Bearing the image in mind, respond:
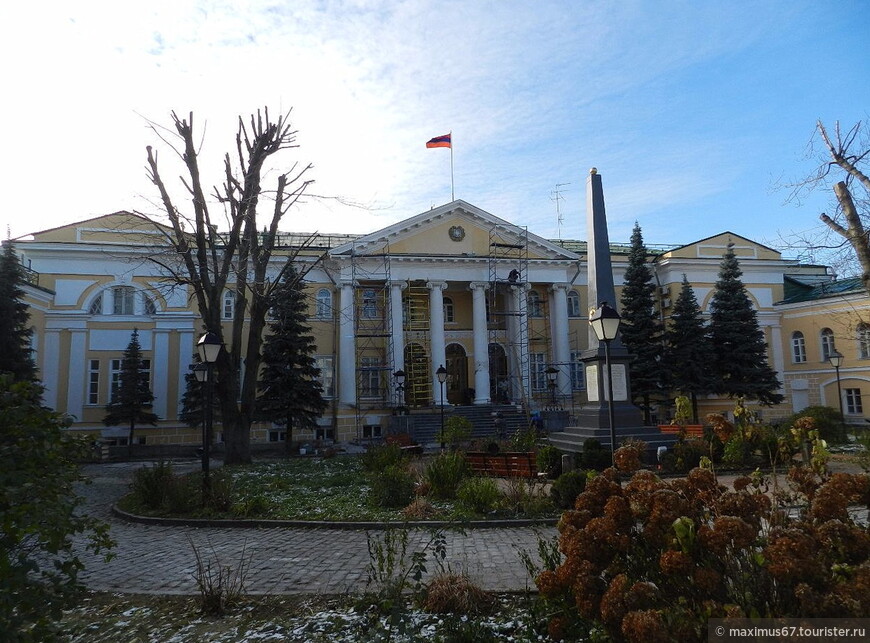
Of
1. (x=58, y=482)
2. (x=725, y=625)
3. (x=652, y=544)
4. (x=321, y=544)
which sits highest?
(x=58, y=482)

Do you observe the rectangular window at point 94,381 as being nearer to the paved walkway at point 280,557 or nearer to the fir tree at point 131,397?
the fir tree at point 131,397

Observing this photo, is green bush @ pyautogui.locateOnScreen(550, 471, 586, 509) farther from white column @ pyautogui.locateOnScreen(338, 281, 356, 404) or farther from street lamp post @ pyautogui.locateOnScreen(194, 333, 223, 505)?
white column @ pyautogui.locateOnScreen(338, 281, 356, 404)

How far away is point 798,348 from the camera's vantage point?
Answer: 1441 inches

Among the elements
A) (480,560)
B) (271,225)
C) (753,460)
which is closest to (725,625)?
(480,560)

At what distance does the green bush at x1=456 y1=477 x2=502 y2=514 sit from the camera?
9914 mm

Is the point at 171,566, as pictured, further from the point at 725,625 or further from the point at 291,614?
the point at 725,625

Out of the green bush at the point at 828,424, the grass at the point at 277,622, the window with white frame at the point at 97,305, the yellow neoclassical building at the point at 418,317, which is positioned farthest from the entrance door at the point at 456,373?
the grass at the point at 277,622

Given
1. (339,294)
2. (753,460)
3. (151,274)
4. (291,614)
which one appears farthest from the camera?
(339,294)

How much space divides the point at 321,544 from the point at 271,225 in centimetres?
1194

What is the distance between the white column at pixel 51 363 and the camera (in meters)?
28.8

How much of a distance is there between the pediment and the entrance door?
5.90m

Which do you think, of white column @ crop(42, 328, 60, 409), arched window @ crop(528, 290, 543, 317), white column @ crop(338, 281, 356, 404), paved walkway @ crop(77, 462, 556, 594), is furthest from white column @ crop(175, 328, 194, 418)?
paved walkway @ crop(77, 462, 556, 594)

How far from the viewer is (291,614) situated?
542 cm

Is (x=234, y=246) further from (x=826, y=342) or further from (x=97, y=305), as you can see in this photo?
(x=826, y=342)
